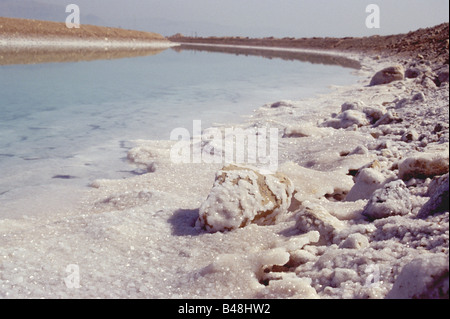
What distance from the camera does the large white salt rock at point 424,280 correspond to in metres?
1.51

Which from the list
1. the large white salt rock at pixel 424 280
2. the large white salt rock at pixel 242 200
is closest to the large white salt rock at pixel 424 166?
the large white salt rock at pixel 242 200

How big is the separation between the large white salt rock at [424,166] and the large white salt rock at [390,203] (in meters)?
0.48

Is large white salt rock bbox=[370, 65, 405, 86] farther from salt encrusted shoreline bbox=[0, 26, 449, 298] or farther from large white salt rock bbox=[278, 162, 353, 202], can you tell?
large white salt rock bbox=[278, 162, 353, 202]

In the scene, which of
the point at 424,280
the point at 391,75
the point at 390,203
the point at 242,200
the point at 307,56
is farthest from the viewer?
the point at 307,56

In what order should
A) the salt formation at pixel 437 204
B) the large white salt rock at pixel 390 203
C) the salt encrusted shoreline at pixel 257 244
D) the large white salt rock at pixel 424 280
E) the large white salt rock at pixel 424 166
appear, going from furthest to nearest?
1. the large white salt rock at pixel 424 166
2. the large white salt rock at pixel 390 203
3. the salt formation at pixel 437 204
4. the salt encrusted shoreline at pixel 257 244
5. the large white salt rock at pixel 424 280

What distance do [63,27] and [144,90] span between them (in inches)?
1079

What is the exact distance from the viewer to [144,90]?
43.8ft

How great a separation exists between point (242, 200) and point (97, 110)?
7.66m

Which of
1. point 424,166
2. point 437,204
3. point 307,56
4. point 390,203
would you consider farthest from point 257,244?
point 307,56

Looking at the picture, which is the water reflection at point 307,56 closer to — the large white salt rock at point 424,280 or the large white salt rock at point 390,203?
the large white salt rock at point 390,203

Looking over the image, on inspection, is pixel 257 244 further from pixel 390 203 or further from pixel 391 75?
pixel 391 75

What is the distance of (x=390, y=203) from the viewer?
275 centimetres

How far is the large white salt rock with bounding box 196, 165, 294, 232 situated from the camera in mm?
2936
